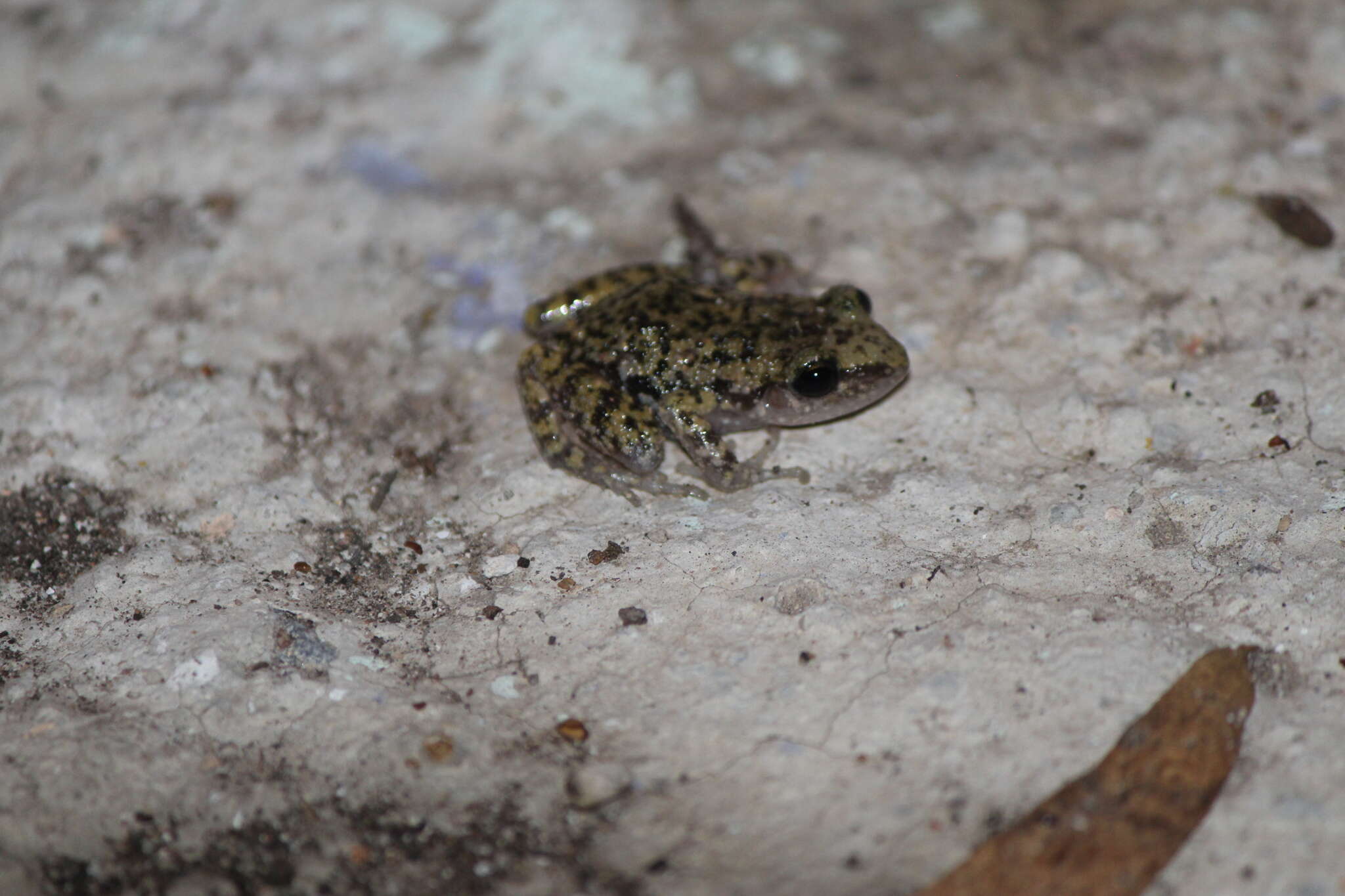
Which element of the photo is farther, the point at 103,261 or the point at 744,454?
the point at 103,261

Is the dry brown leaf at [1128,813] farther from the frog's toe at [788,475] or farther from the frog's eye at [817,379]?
the frog's eye at [817,379]

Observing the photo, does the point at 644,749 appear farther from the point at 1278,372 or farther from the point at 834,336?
the point at 1278,372

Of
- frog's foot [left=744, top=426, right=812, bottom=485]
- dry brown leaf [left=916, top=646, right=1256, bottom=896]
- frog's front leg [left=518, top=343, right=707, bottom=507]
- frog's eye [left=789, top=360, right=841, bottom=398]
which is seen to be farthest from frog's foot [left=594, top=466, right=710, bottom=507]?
dry brown leaf [left=916, top=646, right=1256, bottom=896]

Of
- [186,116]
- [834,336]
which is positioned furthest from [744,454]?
[186,116]

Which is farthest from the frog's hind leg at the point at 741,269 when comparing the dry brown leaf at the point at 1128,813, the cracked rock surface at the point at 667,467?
the dry brown leaf at the point at 1128,813

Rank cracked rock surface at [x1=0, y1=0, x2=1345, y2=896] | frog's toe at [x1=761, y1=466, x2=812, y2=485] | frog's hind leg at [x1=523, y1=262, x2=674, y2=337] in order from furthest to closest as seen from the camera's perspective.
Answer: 1. frog's hind leg at [x1=523, y1=262, x2=674, y2=337]
2. frog's toe at [x1=761, y1=466, x2=812, y2=485]
3. cracked rock surface at [x1=0, y1=0, x2=1345, y2=896]

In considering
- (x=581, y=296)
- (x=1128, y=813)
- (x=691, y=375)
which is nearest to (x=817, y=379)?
(x=691, y=375)

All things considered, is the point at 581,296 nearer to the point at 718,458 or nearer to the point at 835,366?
the point at 718,458

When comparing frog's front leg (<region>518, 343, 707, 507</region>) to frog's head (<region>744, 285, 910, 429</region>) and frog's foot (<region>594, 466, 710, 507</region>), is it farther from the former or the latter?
frog's head (<region>744, 285, 910, 429</region>)
